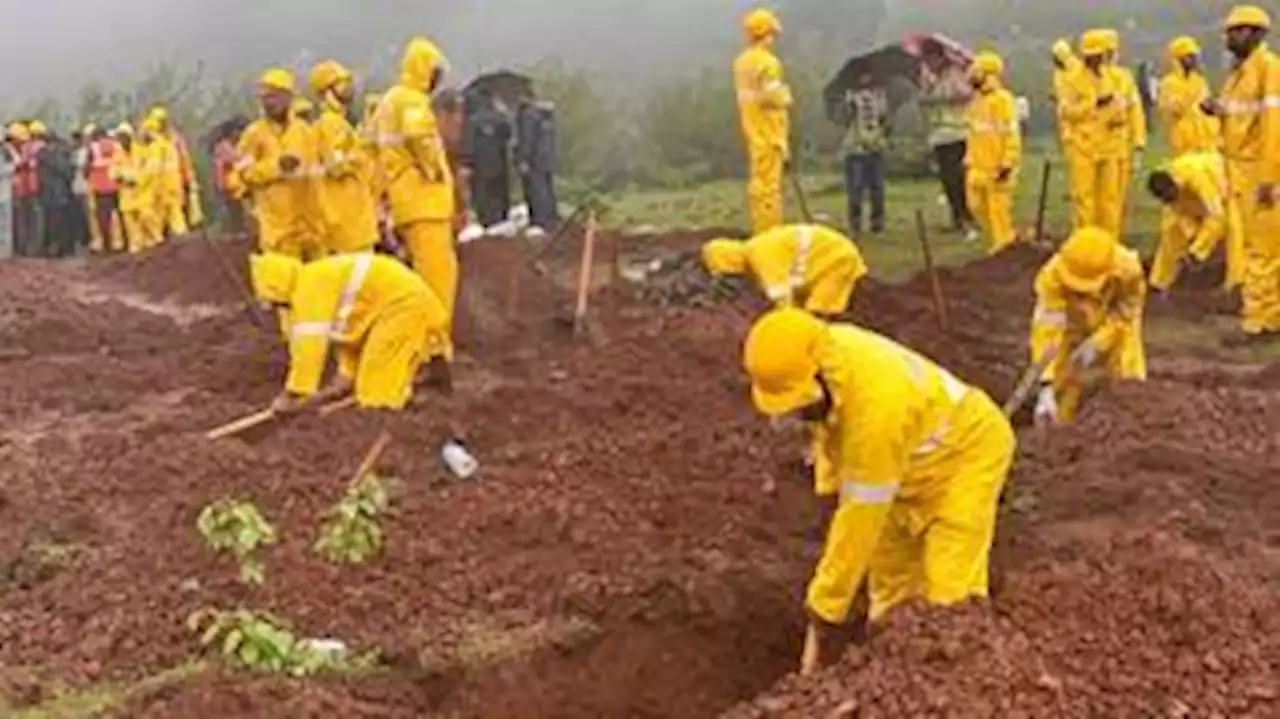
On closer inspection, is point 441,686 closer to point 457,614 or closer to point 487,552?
point 457,614

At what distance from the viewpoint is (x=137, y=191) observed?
2569cm

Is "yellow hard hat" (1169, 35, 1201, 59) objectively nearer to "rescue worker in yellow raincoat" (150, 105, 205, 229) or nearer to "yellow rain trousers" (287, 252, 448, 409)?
"yellow rain trousers" (287, 252, 448, 409)

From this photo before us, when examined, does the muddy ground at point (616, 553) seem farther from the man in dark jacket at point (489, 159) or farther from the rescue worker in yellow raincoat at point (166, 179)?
the rescue worker in yellow raincoat at point (166, 179)

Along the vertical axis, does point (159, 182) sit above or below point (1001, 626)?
below

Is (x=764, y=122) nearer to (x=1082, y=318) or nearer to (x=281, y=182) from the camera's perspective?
(x=281, y=182)

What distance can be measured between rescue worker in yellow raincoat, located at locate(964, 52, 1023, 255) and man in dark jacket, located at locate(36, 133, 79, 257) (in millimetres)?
12179

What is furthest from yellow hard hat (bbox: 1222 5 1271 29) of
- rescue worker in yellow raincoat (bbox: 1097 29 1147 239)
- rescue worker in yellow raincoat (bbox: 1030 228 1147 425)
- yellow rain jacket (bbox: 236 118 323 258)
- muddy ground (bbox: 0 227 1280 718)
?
yellow rain jacket (bbox: 236 118 323 258)

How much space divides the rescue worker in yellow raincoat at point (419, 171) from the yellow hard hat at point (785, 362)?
675 centimetres

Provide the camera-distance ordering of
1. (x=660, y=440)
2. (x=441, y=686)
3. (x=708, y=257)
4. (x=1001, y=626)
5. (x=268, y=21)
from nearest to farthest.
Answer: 1. (x=1001, y=626)
2. (x=441, y=686)
3. (x=660, y=440)
4. (x=708, y=257)
5. (x=268, y=21)

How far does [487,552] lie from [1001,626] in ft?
9.96

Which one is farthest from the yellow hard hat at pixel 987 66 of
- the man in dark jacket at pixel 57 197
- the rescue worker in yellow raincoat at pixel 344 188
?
the man in dark jacket at pixel 57 197

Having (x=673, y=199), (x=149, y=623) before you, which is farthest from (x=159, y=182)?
(x=149, y=623)

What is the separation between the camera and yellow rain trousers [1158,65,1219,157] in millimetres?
19344

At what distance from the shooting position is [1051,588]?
7.44 metres
